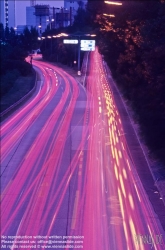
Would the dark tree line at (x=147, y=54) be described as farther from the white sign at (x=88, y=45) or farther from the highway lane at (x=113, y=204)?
the white sign at (x=88, y=45)

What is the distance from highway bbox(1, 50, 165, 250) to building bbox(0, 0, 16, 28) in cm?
13845

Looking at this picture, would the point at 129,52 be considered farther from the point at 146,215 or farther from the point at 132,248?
the point at 132,248

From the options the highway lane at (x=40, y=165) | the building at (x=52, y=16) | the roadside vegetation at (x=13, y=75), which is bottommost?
the roadside vegetation at (x=13, y=75)

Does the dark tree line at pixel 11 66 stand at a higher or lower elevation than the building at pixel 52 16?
lower

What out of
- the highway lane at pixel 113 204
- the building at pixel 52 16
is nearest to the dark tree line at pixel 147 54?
the highway lane at pixel 113 204

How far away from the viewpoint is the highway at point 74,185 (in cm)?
999

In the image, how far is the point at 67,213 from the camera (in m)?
11.8

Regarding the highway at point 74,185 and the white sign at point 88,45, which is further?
the white sign at point 88,45

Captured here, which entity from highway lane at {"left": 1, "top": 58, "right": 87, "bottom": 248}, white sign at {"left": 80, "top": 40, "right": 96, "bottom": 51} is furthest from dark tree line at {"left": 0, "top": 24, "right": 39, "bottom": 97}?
highway lane at {"left": 1, "top": 58, "right": 87, "bottom": 248}

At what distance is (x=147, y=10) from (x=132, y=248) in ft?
42.1

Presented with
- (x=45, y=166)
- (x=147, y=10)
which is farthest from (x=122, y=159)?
(x=147, y=10)

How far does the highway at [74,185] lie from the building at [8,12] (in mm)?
138449

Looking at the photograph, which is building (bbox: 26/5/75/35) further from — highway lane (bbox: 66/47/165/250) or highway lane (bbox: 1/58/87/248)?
highway lane (bbox: 66/47/165/250)

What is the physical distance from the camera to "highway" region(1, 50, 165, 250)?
999cm
